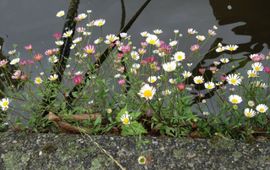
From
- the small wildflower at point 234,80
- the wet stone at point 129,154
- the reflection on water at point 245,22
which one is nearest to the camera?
the wet stone at point 129,154

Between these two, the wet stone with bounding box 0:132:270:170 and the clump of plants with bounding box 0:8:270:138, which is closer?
the wet stone with bounding box 0:132:270:170

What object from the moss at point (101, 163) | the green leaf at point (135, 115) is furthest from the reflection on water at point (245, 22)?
the moss at point (101, 163)

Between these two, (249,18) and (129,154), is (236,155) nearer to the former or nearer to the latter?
(129,154)

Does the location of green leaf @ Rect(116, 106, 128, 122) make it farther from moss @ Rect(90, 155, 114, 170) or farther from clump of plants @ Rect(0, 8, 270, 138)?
moss @ Rect(90, 155, 114, 170)

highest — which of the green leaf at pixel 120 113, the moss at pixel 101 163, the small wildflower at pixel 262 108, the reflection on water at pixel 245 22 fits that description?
the green leaf at pixel 120 113

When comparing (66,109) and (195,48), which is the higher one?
(195,48)

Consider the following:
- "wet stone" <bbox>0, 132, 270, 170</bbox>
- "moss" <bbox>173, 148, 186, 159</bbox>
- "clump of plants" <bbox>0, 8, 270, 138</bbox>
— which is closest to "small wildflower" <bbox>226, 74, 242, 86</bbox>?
"clump of plants" <bbox>0, 8, 270, 138</bbox>

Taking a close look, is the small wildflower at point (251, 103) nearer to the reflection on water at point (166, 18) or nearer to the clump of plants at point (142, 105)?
the clump of plants at point (142, 105)

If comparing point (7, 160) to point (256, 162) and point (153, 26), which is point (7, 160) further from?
point (153, 26)

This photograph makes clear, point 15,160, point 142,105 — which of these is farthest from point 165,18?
point 15,160

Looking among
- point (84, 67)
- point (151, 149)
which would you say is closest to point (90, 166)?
point (151, 149)

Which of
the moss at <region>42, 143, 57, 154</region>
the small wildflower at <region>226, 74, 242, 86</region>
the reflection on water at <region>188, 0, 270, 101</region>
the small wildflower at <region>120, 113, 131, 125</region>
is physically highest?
the small wildflower at <region>226, 74, 242, 86</region>
